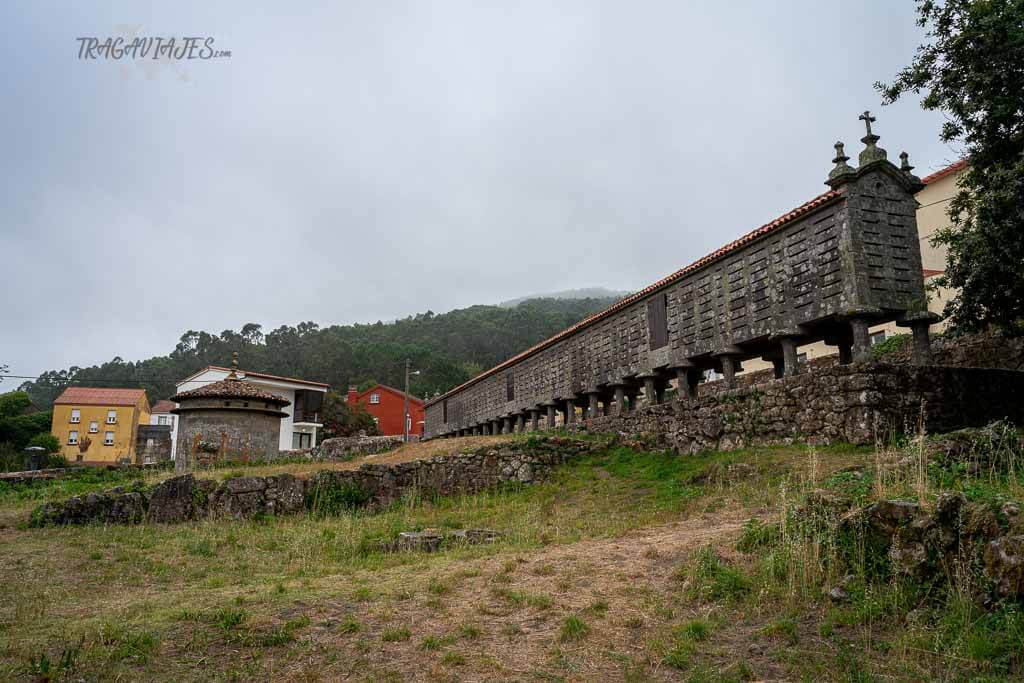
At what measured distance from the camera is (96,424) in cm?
5156

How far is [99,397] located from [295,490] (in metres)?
47.6

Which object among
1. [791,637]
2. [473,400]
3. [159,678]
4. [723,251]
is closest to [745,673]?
[791,637]

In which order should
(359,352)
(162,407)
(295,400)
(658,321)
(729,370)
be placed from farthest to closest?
(359,352), (162,407), (295,400), (658,321), (729,370)

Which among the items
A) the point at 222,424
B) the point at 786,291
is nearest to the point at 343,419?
the point at 222,424

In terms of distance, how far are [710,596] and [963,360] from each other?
14.0m

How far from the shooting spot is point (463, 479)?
15.8 metres

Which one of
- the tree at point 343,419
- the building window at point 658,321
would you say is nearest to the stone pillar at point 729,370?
the building window at point 658,321

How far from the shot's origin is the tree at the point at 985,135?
1140cm

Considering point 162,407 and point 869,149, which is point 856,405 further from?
point 162,407

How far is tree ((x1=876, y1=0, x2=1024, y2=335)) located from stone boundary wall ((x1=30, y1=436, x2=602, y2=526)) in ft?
31.2

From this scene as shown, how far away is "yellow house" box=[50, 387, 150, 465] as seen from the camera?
163ft

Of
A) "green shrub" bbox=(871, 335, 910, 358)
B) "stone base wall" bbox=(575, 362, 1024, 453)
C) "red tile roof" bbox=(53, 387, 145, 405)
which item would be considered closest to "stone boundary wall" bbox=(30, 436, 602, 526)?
"stone base wall" bbox=(575, 362, 1024, 453)

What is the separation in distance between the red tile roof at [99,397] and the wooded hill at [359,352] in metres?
7.85

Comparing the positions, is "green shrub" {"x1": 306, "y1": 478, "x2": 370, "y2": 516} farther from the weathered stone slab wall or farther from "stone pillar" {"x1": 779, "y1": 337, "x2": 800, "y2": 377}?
"stone pillar" {"x1": 779, "y1": 337, "x2": 800, "y2": 377}
